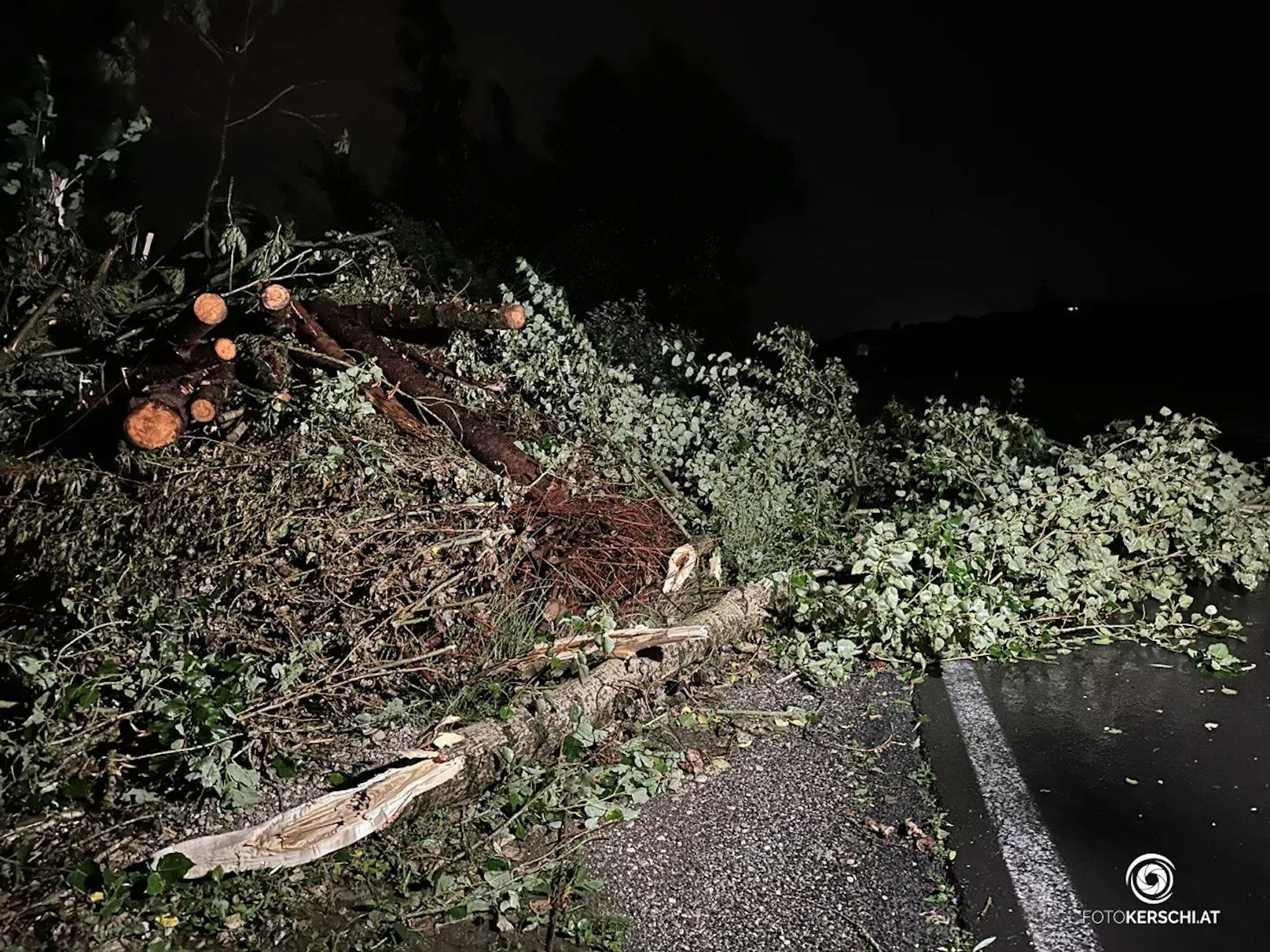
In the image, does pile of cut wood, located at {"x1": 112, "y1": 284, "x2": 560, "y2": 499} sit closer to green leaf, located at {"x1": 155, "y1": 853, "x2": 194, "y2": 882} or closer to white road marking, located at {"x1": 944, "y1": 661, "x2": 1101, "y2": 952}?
green leaf, located at {"x1": 155, "y1": 853, "x2": 194, "y2": 882}

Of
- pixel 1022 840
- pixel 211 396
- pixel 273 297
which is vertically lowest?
pixel 1022 840

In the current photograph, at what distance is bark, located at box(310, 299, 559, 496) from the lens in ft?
17.6

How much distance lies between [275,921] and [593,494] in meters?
3.22

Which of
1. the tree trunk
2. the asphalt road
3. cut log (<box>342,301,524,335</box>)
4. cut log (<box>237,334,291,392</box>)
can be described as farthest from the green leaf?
cut log (<box>342,301,524,335</box>)

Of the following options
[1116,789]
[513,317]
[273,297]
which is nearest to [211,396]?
[273,297]

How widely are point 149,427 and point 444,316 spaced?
7.31 ft

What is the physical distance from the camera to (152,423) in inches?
184

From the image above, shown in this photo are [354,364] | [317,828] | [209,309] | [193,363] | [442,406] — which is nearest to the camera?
[317,828]

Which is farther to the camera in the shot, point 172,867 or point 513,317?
point 513,317

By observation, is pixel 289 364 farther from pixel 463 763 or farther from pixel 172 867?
pixel 172 867

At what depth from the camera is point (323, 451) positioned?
4.68 m

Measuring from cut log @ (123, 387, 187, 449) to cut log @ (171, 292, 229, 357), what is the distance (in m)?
0.49

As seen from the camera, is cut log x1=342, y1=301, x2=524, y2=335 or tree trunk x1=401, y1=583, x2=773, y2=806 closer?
tree trunk x1=401, y1=583, x2=773, y2=806

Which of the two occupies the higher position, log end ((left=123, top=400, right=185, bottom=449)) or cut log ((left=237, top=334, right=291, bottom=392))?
cut log ((left=237, top=334, right=291, bottom=392))
